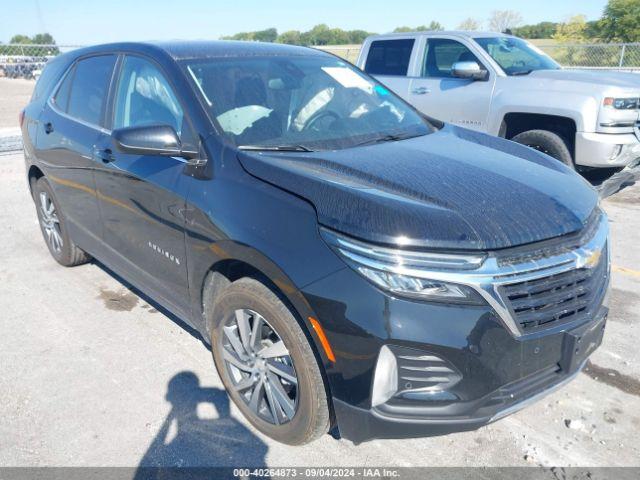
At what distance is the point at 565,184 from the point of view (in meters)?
2.63

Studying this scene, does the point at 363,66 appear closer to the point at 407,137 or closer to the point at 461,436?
the point at 407,137

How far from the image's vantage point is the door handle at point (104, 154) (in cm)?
332

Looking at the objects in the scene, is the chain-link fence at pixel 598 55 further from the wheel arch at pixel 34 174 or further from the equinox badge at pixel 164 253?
the equinox badge at pixel 164 253

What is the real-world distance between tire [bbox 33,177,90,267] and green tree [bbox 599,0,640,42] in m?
32.7

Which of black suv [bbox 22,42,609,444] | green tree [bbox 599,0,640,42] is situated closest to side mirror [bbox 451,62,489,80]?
black suv [bbox 22,42,609,444]

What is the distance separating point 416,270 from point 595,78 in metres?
5.07

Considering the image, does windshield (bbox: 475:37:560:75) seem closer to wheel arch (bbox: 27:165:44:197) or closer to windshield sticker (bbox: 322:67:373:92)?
windshield sticker (bbox: 322:67:373:92)

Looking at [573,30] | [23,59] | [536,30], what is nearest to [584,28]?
[573,30]

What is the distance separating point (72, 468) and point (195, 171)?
1.50 meters

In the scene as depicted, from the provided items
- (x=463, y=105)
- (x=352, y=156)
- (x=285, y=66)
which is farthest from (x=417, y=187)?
(x=463, y=105)

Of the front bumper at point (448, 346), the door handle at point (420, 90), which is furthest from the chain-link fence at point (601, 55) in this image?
the front bumper at point (448, 346)

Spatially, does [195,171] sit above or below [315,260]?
above

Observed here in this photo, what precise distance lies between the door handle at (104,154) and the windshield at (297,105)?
2.61 ft

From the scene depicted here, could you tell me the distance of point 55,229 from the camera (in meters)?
4.61
